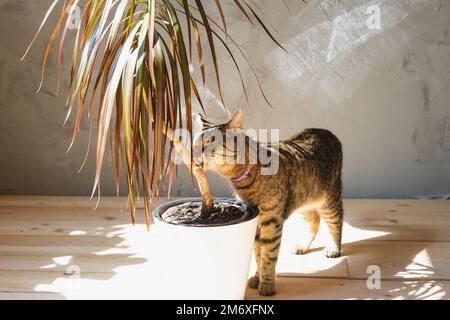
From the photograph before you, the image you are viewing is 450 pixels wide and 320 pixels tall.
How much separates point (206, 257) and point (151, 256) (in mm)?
583

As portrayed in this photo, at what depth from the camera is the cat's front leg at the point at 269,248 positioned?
1.71 meters

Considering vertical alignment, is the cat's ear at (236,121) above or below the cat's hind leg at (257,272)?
above

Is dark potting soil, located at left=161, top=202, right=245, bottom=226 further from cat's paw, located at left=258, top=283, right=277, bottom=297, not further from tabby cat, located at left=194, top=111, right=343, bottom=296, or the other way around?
cat's paw, located at left=258, top=283, right=277, bottom=297

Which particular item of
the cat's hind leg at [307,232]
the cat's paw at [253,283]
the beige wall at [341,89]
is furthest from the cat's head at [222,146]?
the beige wall at [341,89]

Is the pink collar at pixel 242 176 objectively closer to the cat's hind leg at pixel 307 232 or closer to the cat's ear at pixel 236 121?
the cat's ear at pixel 236 121

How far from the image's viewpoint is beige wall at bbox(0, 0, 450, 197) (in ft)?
8.45

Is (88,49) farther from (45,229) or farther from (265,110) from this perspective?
(265,110)

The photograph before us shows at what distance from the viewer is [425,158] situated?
269cm

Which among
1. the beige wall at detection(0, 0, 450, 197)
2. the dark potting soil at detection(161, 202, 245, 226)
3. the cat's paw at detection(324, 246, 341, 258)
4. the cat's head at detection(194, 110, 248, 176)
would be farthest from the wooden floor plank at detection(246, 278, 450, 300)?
the beige wall at detection(0, 0, 450, 197)

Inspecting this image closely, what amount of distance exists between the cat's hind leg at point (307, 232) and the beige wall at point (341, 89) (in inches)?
26.4

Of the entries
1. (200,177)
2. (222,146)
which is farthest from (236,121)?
(200,177)

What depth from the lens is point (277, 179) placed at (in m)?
1.71

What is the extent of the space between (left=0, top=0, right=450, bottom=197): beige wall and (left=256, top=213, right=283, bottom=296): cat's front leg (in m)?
1.05

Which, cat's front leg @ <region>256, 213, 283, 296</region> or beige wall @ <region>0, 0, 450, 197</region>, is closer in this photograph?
cat's front leg @ <region>256, 213, 283, 296</region>
